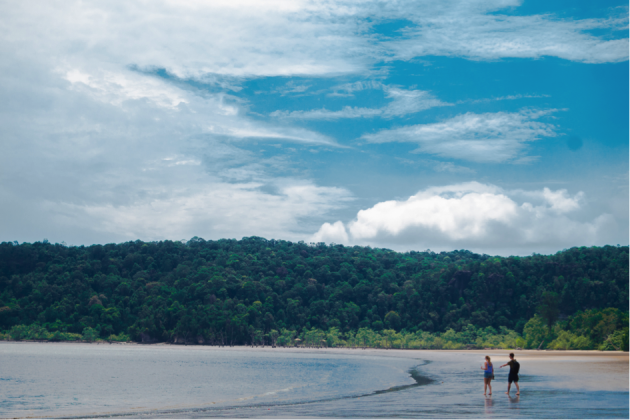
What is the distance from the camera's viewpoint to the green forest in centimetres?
13662

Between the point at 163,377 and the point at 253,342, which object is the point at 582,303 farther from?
the point at 163,377

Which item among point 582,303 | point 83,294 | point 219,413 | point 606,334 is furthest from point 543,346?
point 83,294

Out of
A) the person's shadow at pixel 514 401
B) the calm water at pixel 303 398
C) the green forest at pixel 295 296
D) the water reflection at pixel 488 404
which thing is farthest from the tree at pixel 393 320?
the water reflection at pixel 488 404

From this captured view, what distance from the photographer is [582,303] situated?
12825cm

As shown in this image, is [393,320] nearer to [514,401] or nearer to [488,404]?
[514,401]

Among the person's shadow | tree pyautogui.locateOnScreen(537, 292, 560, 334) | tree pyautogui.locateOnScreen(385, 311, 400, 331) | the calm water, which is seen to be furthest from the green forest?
the person's shadow

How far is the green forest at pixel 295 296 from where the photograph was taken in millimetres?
136625

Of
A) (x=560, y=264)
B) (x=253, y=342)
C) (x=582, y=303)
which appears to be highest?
(x=560, y=264)

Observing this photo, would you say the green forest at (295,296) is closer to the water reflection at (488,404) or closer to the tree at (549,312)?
the tree at (549,312)

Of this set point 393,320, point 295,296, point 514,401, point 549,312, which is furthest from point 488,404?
point 295,296

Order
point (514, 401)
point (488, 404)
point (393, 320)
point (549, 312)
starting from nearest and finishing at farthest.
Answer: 1. point (488, 404)
2. point (514, 401)
3. point (549, 312)
4. point (393, 320)

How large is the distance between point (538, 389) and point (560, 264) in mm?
123050

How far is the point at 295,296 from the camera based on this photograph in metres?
169

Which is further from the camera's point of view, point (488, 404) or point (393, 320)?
point (393, 320)
